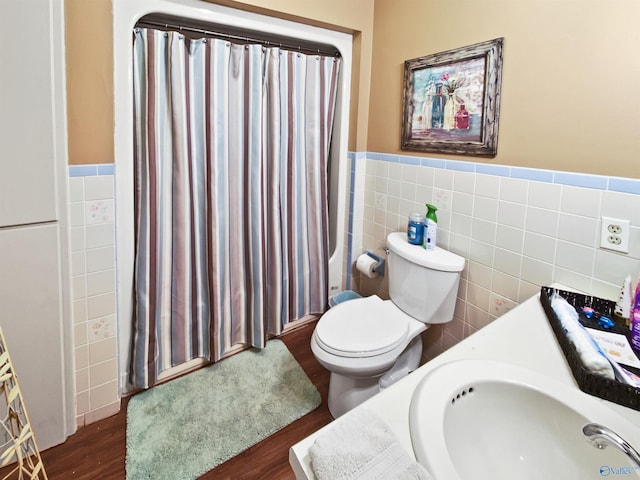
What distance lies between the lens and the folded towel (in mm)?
604

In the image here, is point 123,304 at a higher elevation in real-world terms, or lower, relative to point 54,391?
higher

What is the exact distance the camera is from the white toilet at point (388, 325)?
1.50m

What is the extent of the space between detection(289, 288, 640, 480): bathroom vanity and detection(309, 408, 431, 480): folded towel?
2 centimetres

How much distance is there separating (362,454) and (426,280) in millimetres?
1099

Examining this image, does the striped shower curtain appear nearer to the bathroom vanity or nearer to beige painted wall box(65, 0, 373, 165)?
beige painted wall box(65, 0, 373, 165)

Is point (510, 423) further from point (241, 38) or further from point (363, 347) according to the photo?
point (241, 38)

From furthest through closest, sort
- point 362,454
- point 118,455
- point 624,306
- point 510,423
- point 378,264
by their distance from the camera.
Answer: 1. point 378,264
2. point 118,455
3. point 624,306
4. point 510,423
5. point 362,454

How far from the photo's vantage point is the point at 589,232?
126cm

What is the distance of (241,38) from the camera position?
1.84 metres

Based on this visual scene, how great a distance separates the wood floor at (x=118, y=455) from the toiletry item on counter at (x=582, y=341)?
1077mm

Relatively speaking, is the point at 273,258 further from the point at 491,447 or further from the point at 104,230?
the point at 491,447

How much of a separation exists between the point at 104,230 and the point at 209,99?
742 mm

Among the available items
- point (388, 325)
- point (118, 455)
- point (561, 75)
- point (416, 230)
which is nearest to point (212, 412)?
point (118, 455)

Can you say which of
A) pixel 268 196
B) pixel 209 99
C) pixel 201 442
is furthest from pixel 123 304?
pixel 209 99
